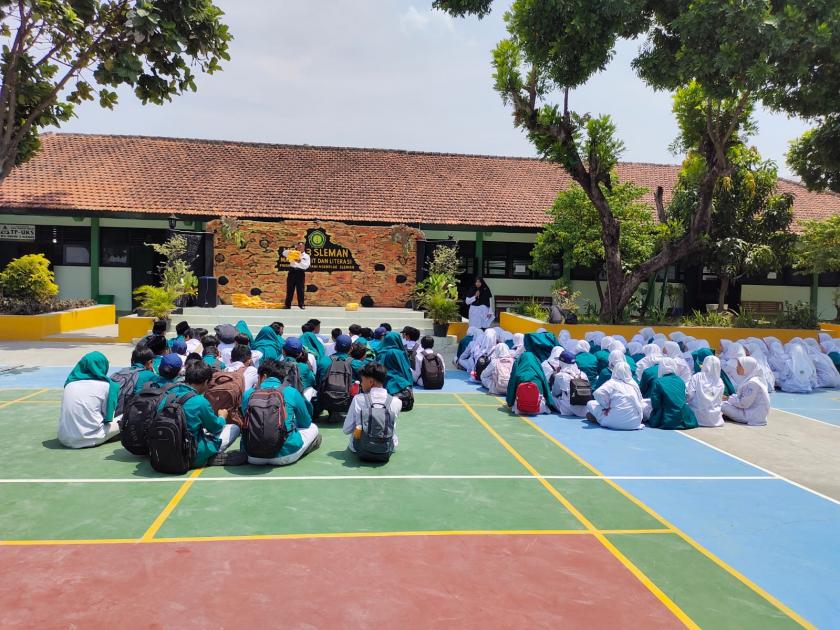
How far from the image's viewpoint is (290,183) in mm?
22547

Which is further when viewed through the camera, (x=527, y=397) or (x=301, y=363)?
(x=527, y=397)

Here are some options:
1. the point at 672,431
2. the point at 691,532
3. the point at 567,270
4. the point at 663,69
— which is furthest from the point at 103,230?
the point at 691,532

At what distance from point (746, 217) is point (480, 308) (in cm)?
965

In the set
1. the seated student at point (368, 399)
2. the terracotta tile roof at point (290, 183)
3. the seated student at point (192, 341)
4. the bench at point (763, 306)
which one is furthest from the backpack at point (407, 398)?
the bench at point (763, 306)

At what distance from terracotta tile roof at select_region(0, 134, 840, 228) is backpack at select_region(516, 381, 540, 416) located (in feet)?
41.3

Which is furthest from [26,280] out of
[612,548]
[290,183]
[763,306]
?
[763,306]

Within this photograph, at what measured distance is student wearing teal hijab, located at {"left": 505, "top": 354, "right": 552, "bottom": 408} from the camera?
9.33 metres

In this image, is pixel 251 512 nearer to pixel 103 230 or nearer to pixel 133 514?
pixel 133 514

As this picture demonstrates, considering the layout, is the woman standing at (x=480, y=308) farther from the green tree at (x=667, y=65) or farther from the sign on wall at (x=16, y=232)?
the sign on wall at (x=16, y=232)

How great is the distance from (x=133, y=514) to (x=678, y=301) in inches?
843

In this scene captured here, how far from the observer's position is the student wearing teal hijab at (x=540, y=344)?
9.99 m

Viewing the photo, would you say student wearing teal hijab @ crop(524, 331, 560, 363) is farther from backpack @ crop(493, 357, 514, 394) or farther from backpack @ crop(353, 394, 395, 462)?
backpack @ crop(353, 394, 395, 462)

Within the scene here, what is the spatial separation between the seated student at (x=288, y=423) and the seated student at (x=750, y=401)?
20.8 feet

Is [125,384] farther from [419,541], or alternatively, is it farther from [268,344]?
[419,541]
